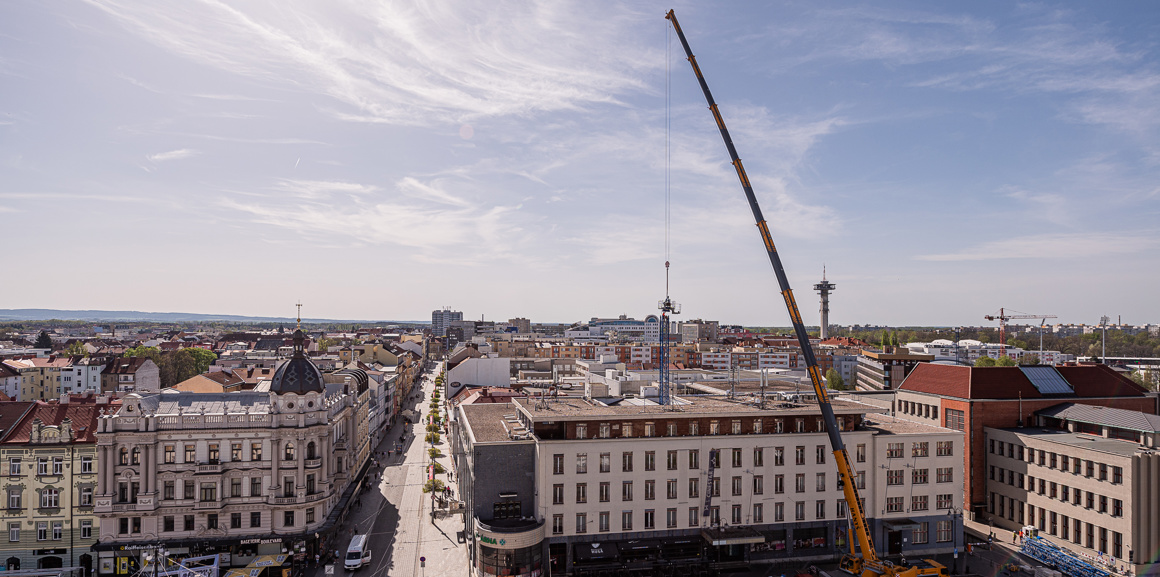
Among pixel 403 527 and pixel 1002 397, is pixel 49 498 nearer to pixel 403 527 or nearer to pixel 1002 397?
pixel 403 527

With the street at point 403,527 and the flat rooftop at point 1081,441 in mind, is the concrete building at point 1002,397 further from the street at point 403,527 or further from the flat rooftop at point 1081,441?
the street at point 403,527

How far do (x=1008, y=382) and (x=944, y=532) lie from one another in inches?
996

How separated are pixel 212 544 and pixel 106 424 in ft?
46.8

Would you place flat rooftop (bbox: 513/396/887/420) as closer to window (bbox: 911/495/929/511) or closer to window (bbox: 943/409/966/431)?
window (bbox: 911/495/929/511)

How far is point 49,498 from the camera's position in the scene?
207 feet

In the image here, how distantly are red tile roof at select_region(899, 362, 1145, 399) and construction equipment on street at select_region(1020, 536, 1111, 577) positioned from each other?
18537 millimetres

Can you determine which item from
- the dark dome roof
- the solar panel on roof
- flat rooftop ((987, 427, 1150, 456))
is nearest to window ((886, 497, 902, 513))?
flat rooftop ((987, 427, 1150, 456))

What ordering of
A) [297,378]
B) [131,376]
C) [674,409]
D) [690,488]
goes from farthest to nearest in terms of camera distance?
[131,376], [297,378], [674,409], [690,488]

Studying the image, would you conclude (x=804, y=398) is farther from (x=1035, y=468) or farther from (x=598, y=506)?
(x=598, y=506)

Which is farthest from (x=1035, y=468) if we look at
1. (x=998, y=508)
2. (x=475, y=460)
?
(x=475, y=460)

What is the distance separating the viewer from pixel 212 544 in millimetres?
62344

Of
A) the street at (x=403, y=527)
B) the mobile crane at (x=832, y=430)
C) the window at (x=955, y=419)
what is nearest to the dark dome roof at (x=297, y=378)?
the street at (x=403, y=527)

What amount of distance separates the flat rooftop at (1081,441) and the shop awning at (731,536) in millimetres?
35303

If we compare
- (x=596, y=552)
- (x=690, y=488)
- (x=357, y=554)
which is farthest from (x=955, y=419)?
(x=357, y=554)
